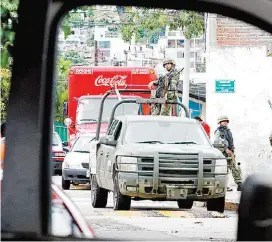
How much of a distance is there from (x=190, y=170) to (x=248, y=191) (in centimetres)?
825

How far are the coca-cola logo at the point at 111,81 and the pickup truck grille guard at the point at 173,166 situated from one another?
5883mm

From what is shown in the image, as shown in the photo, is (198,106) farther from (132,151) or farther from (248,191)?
(132,151)

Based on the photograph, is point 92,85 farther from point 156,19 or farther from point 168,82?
point 156,19

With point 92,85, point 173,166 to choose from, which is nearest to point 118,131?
point 173,166

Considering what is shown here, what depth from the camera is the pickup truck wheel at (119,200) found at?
8.38 meters

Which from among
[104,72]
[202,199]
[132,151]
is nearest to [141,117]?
[132,151]

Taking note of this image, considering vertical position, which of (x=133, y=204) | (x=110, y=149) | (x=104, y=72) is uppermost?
(x=104, y=72)

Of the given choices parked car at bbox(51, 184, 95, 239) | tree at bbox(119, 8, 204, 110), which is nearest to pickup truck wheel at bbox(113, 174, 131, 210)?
tree at bbox(119, 8, 204, 110)

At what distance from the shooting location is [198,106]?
5219mm

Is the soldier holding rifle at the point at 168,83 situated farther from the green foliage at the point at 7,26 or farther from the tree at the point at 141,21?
the green foliage at the point at 7,26

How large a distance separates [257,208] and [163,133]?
7.68 m

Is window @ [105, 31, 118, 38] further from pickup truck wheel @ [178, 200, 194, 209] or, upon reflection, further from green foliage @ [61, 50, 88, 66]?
pickup truck wheel @ [178, 200, 194, 209]

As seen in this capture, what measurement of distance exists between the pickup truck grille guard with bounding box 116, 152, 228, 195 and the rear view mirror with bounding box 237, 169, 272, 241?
26.5 ft

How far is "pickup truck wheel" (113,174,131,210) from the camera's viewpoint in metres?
8.38
